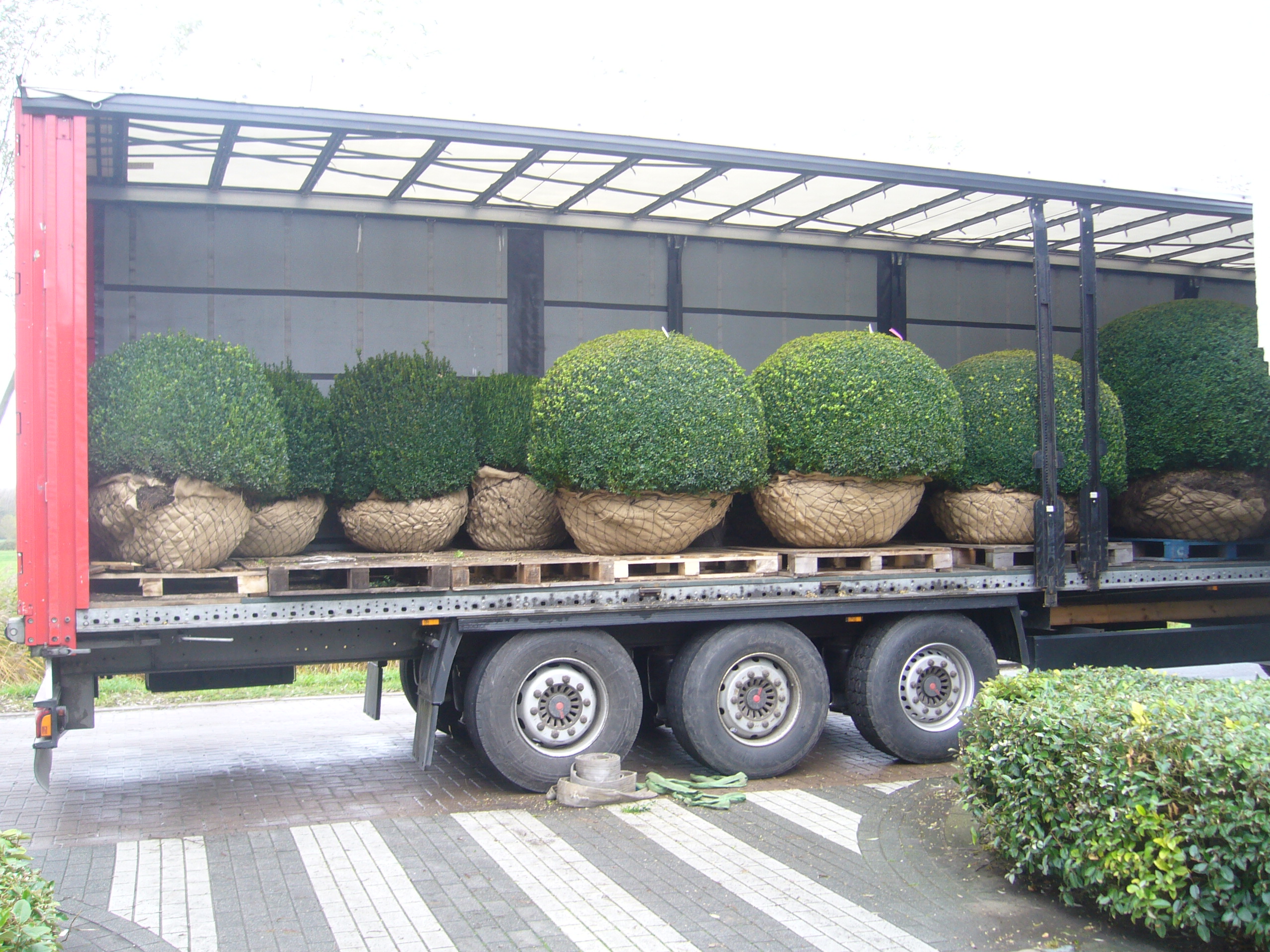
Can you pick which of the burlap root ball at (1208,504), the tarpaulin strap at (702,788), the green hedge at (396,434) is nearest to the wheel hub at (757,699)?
the tarpaulin strap at (702,788)

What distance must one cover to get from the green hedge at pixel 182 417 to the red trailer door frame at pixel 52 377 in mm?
460

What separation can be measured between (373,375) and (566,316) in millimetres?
2349

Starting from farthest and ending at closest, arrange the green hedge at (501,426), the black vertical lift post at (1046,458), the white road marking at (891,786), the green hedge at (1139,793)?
1. the green hedge at (501,426)
2. the black vertical lift post at (1046,458)
3. the white road marking at (891,786)
4. the green hedge at (1139,793)

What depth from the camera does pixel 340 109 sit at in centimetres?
634

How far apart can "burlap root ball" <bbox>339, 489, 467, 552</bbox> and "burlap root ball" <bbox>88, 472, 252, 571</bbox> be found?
4.46 feet

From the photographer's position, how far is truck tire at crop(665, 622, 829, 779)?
23.1 feet

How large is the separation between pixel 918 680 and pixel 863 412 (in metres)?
2.00

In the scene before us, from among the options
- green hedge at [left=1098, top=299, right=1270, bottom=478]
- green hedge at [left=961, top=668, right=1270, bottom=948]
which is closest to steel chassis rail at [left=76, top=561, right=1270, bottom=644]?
green hedge at [left=1098, top=299, right=1270, bottom=478]

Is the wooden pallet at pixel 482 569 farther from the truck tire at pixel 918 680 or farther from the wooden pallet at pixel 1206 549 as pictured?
the wooden pallet at pixel 1206 549

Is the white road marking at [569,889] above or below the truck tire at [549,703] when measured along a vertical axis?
below

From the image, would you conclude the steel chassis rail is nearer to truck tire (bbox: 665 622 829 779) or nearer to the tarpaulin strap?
truck tire (bbox: 665 622 829 779)

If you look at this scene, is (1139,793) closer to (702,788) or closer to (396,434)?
(702,788)

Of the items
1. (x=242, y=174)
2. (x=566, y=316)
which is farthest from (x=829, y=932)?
(x=242, y=174)

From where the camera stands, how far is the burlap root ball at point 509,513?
317 inches
